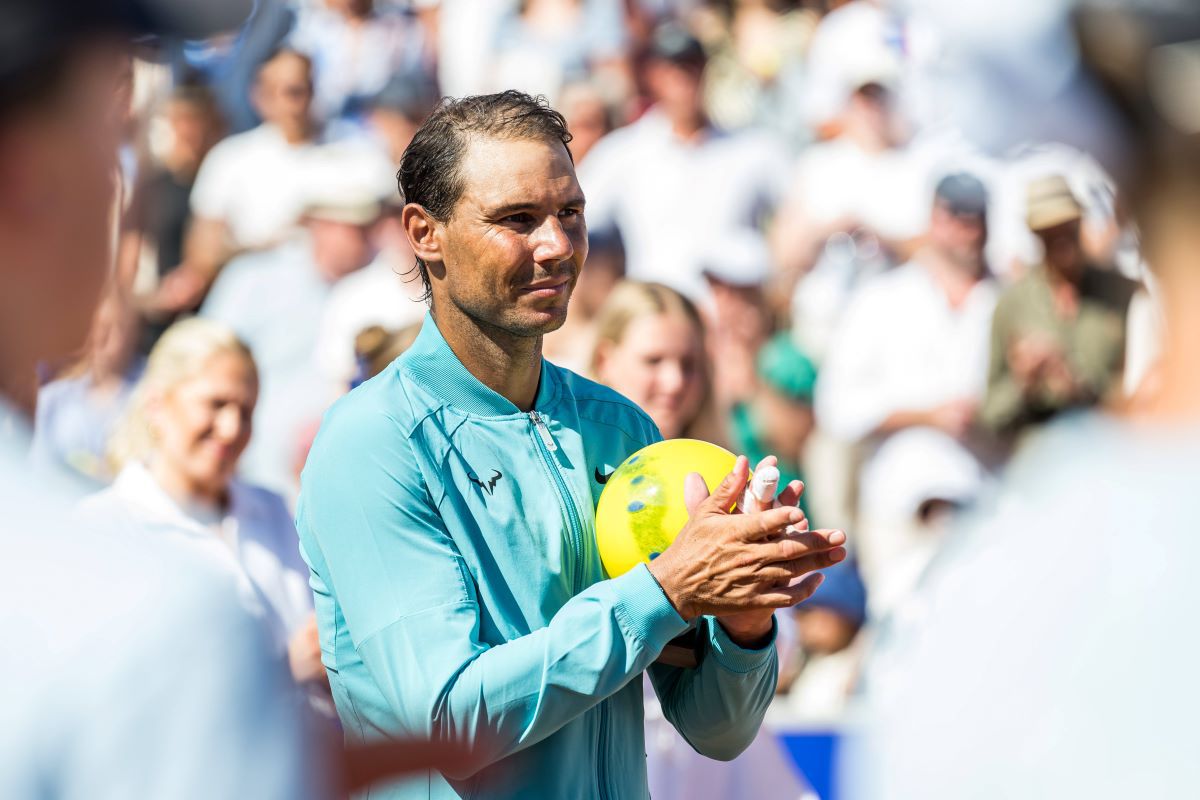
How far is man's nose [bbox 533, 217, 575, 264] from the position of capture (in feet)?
9.42

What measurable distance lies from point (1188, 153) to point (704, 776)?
3814 millimetres

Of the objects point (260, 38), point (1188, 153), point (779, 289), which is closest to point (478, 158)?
point (1188, 153)

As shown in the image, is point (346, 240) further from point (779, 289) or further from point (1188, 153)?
point (1188, 153)

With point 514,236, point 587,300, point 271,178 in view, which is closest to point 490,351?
point 514,236

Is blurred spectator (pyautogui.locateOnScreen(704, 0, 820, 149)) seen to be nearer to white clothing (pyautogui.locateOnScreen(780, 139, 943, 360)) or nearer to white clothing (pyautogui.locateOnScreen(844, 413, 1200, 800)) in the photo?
white clothing (pyautogui.locateOnScreen(780, 139, 943, 360))

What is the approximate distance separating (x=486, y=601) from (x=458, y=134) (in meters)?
0.91

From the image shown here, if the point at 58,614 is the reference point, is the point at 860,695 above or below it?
below

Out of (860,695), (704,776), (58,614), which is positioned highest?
(58,614)

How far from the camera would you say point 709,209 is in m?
8.46

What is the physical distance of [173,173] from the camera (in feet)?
A: 29.7

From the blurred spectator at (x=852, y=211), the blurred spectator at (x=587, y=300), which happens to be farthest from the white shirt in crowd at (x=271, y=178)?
the blurred spectator at (x=852, y=211)

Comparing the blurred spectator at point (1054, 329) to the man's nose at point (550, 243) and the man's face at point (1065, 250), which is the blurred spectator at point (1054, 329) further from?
the man's nose at point (550, 243)

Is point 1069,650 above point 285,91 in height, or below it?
above

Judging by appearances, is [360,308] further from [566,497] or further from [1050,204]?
[566,497]
